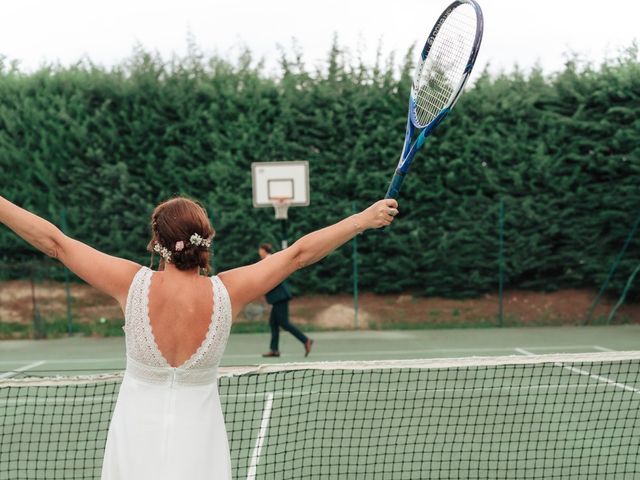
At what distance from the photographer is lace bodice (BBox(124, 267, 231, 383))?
242cm

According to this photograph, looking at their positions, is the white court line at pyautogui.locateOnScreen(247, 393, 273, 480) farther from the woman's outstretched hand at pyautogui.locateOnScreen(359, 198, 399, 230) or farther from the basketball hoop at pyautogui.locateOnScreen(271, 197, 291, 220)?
the basketball hoop at pyautogui.locateOnScreen(271, 197, 291, 220)

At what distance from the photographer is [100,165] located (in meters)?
15.6

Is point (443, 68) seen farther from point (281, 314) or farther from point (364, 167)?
point (364, 167)

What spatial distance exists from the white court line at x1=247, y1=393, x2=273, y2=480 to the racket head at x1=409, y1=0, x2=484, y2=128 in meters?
2.50

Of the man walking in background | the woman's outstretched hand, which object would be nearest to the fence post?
the man walking in background

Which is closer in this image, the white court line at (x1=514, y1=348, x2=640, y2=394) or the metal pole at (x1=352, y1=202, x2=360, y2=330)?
the white court line at (x1=514, y1=348, x2=640, y2=394)

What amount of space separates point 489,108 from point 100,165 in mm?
7761

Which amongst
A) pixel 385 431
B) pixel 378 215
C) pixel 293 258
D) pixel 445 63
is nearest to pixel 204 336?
pixel 293 258

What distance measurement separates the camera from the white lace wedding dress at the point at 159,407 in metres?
2.43

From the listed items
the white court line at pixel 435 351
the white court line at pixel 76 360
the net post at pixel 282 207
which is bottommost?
the white court line at pixel 76 360

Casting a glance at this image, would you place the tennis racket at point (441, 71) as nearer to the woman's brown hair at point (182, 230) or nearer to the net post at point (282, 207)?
the woman's brown hair at point (182, 230)

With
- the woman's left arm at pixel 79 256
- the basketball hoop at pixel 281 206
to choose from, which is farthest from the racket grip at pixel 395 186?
the basketball hoop at pixel 281 206

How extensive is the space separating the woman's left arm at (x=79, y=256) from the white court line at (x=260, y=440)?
2703 millimetres

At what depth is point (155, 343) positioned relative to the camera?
241cm
